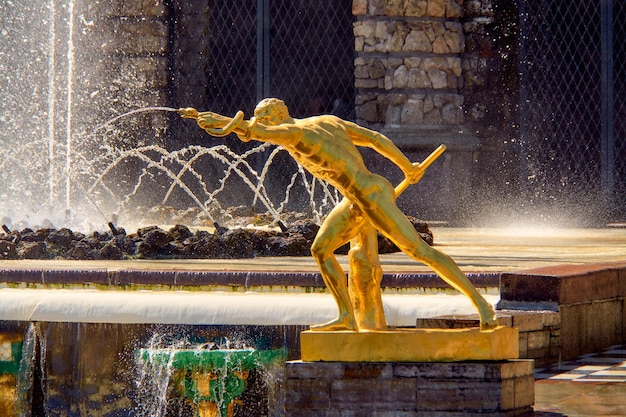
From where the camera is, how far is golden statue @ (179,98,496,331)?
5.27 meters

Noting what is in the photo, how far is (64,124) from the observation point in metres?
17.0

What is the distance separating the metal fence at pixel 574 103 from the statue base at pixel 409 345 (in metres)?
10.9

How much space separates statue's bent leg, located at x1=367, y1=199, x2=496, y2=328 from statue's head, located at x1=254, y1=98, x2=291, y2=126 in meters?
0.46

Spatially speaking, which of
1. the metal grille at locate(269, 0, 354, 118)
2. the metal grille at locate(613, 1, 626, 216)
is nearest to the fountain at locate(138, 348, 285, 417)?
the metal grille at locate(613, 1, 626, 216)

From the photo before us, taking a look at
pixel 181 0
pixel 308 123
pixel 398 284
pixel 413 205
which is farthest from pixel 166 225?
pixel 308 123

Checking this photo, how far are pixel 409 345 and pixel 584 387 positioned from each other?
50.0 inches

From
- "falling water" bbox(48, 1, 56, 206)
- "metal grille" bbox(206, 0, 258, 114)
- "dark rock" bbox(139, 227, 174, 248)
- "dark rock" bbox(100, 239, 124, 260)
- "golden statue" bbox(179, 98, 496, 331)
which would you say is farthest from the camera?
"metal grille" bbox(206, 0, 258, 114)

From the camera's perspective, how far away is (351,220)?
210 inches

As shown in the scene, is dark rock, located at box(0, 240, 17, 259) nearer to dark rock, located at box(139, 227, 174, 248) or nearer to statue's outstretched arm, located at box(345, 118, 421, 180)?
dark rock, located at box(139, 227, 174, 248)

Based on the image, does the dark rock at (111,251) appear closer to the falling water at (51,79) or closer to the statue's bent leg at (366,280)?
the statue's bent leg at (366,280)

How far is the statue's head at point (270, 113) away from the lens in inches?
211

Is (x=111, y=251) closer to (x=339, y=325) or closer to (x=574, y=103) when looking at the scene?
(x=339, y=325)

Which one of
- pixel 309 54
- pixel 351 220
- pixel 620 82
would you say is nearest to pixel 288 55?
pixel 309 54

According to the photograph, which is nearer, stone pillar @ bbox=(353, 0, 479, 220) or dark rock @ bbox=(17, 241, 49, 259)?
dark rock @ bbox=(17, 241, 49, 259)
